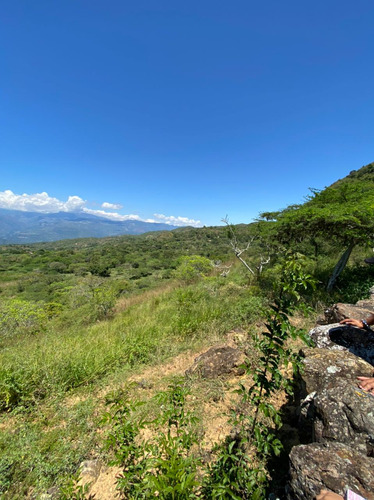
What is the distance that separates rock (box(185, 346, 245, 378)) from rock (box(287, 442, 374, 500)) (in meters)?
2.18

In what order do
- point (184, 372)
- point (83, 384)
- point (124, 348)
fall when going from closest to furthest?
point (83, 384) → point (184, 372) → point (124, 348)

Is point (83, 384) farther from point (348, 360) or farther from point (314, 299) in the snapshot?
point (314, 299)

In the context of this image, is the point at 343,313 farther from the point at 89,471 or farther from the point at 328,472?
the point at 89,471

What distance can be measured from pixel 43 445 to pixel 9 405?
101 centimetres

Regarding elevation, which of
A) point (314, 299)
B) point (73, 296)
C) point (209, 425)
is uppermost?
point (314, 299)

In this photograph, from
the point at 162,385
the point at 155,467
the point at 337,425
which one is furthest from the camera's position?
the point at 162,385

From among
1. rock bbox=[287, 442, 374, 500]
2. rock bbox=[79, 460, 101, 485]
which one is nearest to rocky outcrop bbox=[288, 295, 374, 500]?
rock bbox=[287, 442, 374, 500]

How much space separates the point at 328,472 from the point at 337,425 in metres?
0.59

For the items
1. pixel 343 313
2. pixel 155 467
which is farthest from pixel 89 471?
pixel 343 313

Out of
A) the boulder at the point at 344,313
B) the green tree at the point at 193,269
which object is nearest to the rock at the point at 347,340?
the boulder at the point at 344,313

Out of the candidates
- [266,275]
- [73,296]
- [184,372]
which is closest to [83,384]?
[184,372]

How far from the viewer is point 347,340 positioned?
3094mm

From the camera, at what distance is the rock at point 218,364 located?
3.55 m

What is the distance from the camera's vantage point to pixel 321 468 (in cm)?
133
